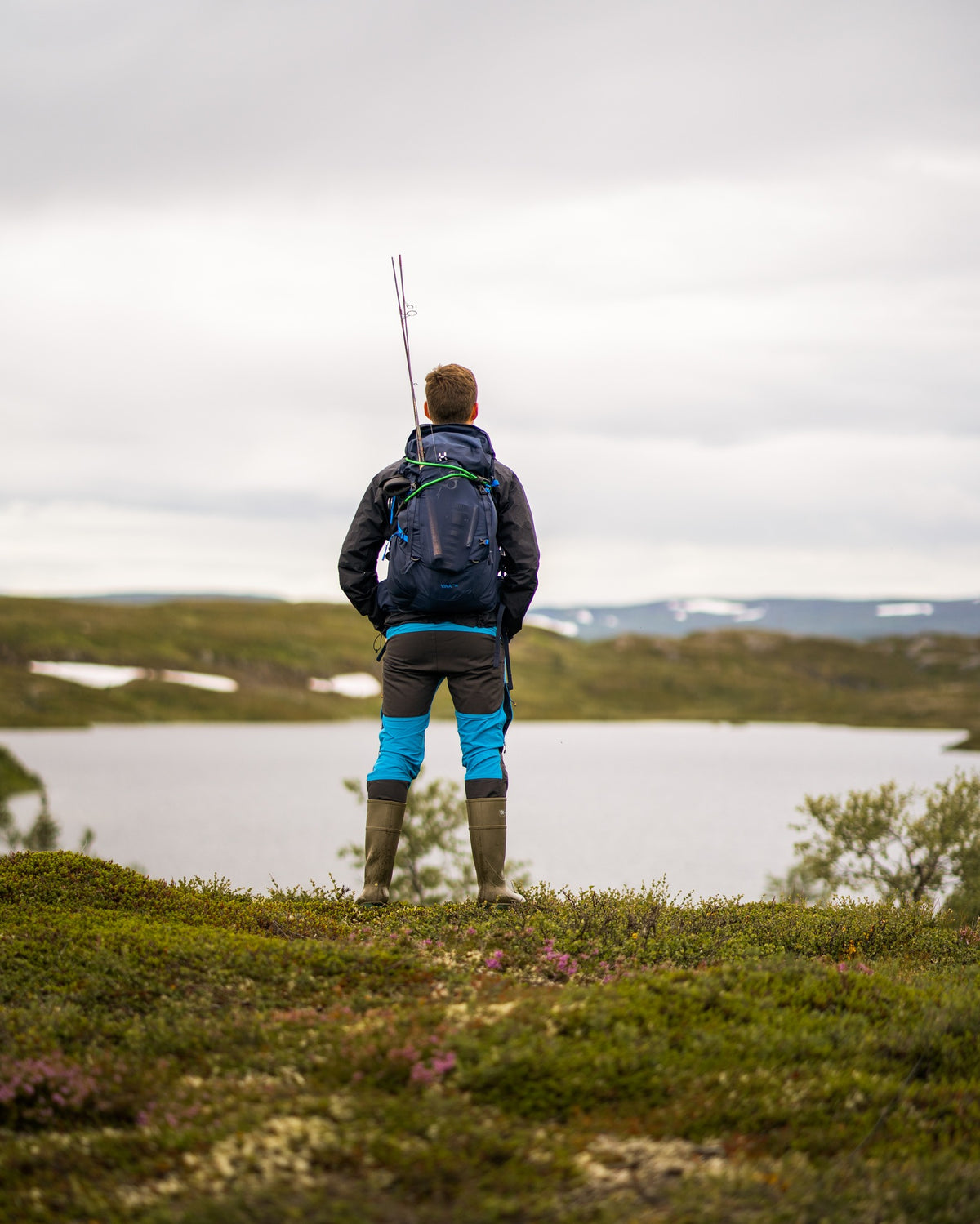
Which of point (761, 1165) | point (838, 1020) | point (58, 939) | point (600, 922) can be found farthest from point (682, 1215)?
point (58, 939)

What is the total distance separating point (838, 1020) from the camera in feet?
19.5

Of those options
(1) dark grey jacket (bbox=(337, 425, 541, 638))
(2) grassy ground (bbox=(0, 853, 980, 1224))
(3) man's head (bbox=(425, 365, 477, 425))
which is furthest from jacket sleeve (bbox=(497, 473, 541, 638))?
(2) grassy ground (bbox=(0, 853, 980, 1224))

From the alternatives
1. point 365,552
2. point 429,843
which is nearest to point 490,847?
point 365,552

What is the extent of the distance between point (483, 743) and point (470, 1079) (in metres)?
4.29

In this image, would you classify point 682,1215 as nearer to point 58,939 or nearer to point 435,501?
point 58,939

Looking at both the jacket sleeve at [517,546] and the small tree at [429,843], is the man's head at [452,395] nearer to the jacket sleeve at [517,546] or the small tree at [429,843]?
the jacket sleeve at [517,546]

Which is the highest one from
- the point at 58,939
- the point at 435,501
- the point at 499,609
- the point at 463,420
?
the point at 463,420

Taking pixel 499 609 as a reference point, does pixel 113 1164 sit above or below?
below

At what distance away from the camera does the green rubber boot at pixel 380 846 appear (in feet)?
30.4

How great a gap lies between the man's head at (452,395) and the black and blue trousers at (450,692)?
1.85 m

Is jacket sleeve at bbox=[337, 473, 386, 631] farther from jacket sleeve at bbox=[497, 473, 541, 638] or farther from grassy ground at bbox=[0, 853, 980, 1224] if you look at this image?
grassy ground at bbox=[0, 853, 980, 1224]

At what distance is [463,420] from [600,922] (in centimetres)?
442

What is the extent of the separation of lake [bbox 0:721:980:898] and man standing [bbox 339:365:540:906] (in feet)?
53.9

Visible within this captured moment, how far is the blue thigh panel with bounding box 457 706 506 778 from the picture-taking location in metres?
9.18
